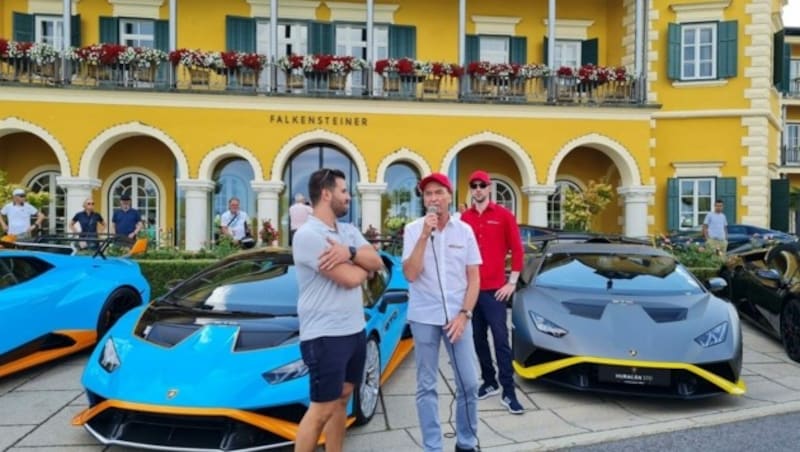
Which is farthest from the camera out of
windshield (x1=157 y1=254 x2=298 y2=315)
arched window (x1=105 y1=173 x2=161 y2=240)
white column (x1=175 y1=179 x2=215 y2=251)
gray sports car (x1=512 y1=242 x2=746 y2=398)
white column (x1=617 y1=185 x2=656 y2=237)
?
arched window (x1=105 y1=173 x2=161 y2=240)

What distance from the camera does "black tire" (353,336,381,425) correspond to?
13.0 ft

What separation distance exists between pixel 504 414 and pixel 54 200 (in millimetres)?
14658

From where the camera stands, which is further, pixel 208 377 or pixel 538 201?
pixel 538 201

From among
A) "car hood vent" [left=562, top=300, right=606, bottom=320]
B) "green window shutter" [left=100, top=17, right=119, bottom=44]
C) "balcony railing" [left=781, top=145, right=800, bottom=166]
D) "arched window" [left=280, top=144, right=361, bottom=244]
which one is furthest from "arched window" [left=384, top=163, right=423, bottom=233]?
"balcony railing" [left=781, top=145, right=800, bottom=166]

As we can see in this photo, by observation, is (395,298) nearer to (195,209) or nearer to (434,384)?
(434,384)

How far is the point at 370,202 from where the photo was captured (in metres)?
13.6

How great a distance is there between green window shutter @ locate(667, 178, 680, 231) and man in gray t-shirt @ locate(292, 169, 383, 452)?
1469 cm

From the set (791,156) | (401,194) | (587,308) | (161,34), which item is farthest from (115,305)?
(791,156)

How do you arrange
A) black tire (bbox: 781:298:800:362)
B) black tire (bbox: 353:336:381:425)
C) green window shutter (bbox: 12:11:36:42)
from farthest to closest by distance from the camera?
green window shutter (bbox: 12:11:36:42), black tire (bbox: 781:298:800:362), black tire (bbox: 353:336:381:425)

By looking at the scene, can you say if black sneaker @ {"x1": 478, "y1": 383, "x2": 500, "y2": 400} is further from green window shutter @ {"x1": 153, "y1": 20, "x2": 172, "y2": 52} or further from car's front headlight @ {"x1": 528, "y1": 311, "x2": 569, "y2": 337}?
green window shutter @ {"x1": 153, "y1": 20, "x2": 172, "y2": 52}

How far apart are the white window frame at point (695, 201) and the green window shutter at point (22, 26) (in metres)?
18.7

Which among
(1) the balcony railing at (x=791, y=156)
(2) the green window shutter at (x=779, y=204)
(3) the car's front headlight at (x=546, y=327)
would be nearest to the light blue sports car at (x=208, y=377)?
(3) the car's front headlight at (x=546, y=327)

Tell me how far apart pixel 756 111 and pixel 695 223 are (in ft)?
11.8

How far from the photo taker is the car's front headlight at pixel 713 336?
4534 mm
